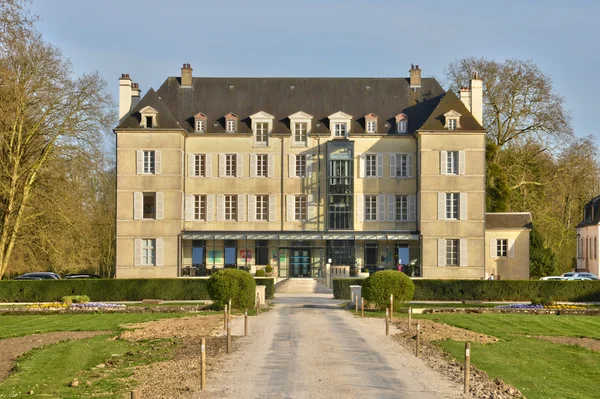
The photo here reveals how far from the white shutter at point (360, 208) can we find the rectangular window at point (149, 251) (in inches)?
512

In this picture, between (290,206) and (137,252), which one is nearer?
(137,252)

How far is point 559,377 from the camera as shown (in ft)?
59.7

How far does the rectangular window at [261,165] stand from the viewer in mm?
59000

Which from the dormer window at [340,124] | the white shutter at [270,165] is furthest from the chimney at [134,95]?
the dormer window at [340,124]

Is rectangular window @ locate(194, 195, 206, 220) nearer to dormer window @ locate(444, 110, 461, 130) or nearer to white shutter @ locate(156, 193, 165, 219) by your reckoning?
white shutter @ locate(156, 193, 165, 219)

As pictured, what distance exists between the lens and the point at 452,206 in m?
56.5

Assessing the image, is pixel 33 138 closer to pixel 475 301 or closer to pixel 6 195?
pixel 6 195

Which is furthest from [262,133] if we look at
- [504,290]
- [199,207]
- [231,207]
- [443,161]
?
[504,290]

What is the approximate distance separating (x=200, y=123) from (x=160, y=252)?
891 cm

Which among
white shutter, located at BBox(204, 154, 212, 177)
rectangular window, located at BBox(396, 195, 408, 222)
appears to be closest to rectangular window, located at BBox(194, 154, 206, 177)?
white shutter, located at BBox(204, 154, 212, 177)

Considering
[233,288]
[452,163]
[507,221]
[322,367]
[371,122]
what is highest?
[371,122]

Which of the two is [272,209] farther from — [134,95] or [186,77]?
[134,95]

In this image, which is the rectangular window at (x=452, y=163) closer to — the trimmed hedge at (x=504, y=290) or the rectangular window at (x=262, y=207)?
the rectangular window at (x=262, y=207)

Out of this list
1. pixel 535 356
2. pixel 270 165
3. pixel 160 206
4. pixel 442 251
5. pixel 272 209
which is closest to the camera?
pixel 535 356
